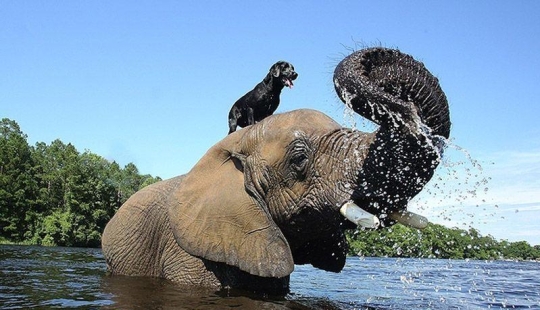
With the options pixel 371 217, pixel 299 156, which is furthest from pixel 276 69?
pixel 371 217

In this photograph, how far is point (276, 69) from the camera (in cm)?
809

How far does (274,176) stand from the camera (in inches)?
205

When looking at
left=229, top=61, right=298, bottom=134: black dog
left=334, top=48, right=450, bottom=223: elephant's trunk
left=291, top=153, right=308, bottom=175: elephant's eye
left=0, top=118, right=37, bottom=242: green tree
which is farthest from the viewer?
left=0, top=118, right=37, bottom=242: green tree

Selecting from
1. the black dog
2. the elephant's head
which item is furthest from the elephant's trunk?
the black dog

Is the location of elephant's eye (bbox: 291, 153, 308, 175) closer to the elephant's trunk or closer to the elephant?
the elephant

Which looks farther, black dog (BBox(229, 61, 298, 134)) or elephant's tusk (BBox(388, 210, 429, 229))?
black dog (BBox(229, 61, 298, 134))

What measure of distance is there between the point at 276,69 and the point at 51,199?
70511mm

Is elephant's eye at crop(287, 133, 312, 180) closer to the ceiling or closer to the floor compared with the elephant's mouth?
closer to the ceiling

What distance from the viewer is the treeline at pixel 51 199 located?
210 ft

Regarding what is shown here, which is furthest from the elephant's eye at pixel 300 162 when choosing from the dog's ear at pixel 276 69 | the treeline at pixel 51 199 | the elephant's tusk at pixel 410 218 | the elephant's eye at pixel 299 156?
the treeline at pixel 51 199

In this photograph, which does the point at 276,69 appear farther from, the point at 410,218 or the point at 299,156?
the point at 410,218

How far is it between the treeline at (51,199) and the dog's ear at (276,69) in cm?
5968

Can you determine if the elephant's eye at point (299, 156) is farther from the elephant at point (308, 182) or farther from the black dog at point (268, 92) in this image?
the black dog at point (268, 92)

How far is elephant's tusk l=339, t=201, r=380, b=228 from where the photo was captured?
4.54m
